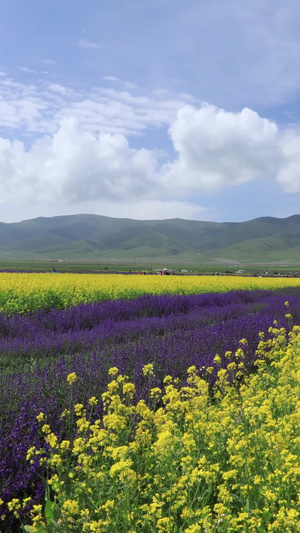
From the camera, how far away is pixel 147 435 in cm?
329

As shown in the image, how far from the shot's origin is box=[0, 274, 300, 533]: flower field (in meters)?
2.56

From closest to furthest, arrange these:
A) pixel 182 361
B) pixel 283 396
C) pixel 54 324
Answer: pixel 283 396 < pixel 182 361 < pixel 54 324

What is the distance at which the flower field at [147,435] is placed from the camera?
2557mm

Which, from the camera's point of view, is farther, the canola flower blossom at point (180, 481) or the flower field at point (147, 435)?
the flower field at point (147, 435)

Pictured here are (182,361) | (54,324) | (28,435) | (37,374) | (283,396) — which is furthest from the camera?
(54,324)

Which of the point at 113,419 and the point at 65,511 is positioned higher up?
the point at 113,419

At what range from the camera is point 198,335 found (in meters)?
7.56

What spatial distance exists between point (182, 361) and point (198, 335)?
1.73 metres

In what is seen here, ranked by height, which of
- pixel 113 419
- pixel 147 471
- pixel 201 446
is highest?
pixel 113 419

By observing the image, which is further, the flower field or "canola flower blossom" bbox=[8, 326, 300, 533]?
the flower field

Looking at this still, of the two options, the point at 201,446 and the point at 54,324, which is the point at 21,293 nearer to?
the point at 54,324

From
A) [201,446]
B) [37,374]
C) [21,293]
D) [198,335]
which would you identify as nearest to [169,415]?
[201,446]

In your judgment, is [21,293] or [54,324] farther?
[21,293]

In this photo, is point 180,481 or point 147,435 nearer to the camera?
point 180,481
